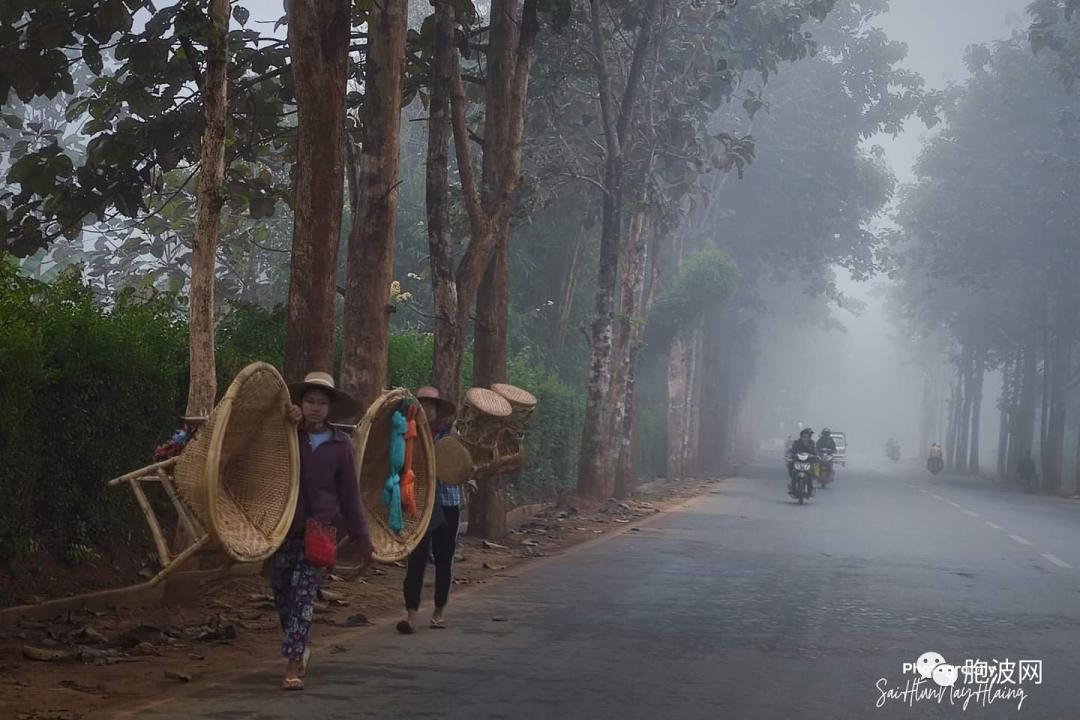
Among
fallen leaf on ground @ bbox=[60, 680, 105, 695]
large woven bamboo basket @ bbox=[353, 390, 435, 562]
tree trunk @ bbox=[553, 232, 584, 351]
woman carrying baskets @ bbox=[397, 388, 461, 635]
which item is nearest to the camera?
fallen leaf on ground @ bbox=[60, 680, 105, 695]

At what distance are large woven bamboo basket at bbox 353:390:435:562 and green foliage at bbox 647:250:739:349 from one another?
29520 mm

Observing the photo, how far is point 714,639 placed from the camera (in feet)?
33.1

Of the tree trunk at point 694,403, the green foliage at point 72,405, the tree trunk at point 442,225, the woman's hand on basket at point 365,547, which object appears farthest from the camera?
the tree trunk at point 694,403

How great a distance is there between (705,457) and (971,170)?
14.1m

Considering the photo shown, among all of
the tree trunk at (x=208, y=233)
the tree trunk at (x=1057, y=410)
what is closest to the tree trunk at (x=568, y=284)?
the tree trunk at (x=1057, y=410)

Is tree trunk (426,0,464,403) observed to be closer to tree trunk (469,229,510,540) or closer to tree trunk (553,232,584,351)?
tree trunk (469,229,510,540)

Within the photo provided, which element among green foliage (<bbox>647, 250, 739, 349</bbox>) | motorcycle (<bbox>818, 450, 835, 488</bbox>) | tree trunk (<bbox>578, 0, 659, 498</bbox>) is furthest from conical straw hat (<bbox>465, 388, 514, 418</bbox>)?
green foliage (<bbox>647, 250, 739, 349</bbox>)

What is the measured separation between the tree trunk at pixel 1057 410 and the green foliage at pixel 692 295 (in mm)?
13214

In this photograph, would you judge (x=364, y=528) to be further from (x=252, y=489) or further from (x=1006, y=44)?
(x=1006, y=44)

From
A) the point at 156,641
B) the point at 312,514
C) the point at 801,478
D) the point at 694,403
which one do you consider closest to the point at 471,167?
the point at 156,641

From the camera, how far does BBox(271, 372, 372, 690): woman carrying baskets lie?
7.81 m

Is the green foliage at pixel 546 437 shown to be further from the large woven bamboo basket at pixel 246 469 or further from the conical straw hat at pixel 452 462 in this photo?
the large woven bamboo basket at pixel 246 469

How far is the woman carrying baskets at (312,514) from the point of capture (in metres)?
7.81

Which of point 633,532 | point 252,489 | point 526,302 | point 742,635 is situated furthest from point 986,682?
point 526,302
